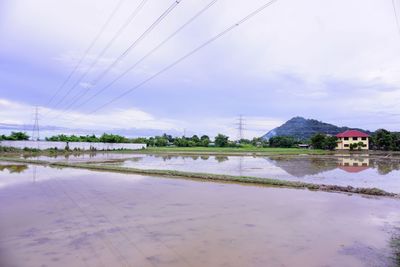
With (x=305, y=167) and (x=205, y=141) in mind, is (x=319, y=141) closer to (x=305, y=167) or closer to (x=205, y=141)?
(x=205, y=141)

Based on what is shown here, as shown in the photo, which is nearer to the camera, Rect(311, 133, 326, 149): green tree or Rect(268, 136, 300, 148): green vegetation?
Rect(311, 133, 326, 149): green tree

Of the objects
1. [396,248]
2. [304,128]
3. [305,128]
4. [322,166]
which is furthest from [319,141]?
[304,128]

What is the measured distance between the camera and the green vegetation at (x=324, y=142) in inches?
2355

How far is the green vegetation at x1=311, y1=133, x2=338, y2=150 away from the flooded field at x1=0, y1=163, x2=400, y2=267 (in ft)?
166

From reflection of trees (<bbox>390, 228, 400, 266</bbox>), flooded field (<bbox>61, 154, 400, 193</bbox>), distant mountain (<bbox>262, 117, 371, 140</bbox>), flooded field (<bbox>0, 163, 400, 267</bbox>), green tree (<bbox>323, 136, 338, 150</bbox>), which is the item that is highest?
distant mountain (<bbox>262, 117, 371, 140</bbox>)

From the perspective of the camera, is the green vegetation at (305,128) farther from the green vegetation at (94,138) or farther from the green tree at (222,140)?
the green vegetation at (94,138)

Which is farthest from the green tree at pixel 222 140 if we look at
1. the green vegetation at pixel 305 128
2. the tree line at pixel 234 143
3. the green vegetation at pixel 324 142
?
the green vegetation at pixel 305 128

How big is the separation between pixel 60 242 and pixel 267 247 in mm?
4707

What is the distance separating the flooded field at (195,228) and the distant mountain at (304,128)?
12578 centimetres

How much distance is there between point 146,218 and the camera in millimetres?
9148

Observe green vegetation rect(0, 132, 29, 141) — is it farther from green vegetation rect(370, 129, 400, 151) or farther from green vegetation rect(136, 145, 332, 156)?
green vegetation rect(370, 129, 400, 151)

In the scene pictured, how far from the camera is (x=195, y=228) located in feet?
26.6

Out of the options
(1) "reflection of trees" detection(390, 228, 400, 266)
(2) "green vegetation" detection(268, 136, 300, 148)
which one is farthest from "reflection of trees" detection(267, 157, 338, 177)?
(2) "green vegetation" detection(268, 136, 300, 148)

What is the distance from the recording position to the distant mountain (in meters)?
141
